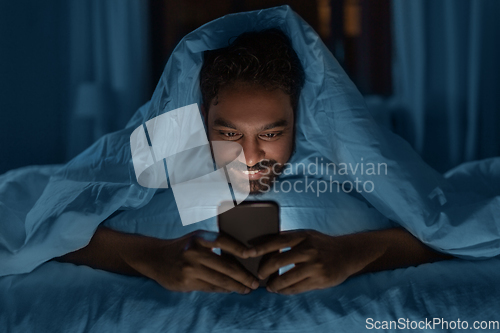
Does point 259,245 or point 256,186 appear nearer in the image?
point 259,245

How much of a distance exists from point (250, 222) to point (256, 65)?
1.24 ft

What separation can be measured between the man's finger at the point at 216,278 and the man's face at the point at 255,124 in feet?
0.92

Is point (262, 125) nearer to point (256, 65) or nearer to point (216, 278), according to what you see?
point (256, 65)

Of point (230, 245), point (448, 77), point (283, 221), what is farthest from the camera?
point (448, 77)

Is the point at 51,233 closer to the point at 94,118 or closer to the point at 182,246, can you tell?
the point at 182,246

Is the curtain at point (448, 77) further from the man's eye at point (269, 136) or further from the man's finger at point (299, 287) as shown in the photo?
the man's finger at point (299, 287)

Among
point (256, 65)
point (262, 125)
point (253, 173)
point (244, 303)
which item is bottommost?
point (244, 303)

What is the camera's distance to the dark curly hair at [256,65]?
2.53 ft

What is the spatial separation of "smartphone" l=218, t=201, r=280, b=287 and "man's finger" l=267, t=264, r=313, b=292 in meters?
0.04

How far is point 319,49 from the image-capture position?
778 mm

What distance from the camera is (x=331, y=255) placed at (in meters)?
0.59

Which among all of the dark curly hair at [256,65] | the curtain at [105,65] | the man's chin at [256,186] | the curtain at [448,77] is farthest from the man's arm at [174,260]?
the curtain at [448,77]

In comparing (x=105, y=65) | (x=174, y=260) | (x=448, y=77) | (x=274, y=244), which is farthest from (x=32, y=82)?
(x=448, y=77)

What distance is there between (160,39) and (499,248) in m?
1.02
